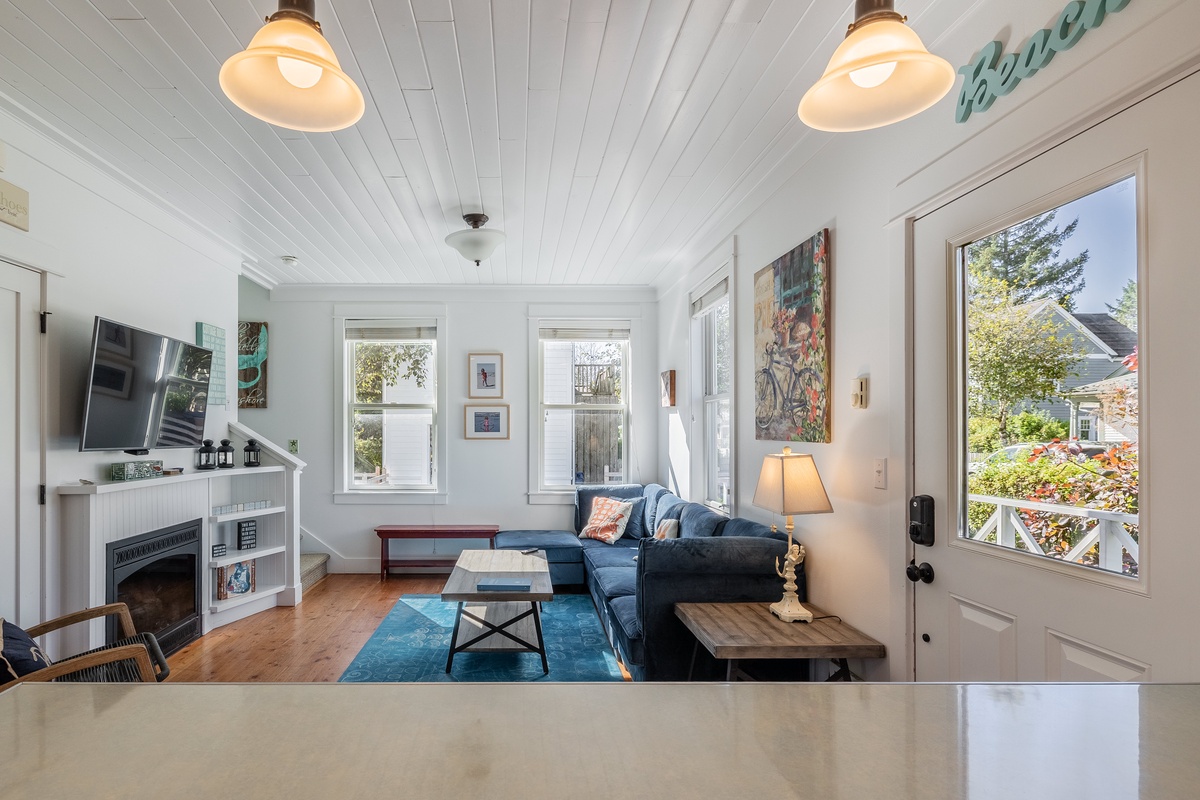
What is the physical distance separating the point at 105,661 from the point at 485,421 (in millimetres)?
3878

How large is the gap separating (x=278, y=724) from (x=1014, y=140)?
1927 millimetres

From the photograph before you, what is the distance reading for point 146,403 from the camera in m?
3.39

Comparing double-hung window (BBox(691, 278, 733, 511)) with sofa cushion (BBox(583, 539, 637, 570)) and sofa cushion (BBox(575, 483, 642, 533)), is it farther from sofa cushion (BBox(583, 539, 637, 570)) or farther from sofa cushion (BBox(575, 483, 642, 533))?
sofa cushion (BBox(575, 483, 642, 533))

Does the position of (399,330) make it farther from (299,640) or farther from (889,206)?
(889,206)

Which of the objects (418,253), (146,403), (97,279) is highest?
(418,253)

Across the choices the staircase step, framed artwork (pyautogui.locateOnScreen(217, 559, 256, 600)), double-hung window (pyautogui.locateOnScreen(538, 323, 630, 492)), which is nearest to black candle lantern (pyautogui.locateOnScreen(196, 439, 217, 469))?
framed artwork (pyautogui.locateOnScreen(217, 559, 256, 600))

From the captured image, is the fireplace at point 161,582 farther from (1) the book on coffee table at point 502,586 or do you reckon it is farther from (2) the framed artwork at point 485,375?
(2) the framed artwork at point 485,375

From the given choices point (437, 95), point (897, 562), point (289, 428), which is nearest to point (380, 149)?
point (437, 95)

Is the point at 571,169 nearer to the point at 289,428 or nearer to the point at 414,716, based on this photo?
the point at 414,716

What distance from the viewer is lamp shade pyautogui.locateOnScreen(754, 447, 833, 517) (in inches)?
96.9

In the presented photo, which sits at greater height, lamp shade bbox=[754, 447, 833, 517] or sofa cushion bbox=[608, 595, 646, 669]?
lamp shade bbox=[754, 447, 833, 517]

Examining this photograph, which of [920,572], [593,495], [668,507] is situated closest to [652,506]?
[668,507]

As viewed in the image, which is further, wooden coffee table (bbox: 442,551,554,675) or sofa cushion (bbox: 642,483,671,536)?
sofa cushion (bbox: 642,483,671,536)

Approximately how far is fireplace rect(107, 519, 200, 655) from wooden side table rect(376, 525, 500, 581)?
1.69 m
